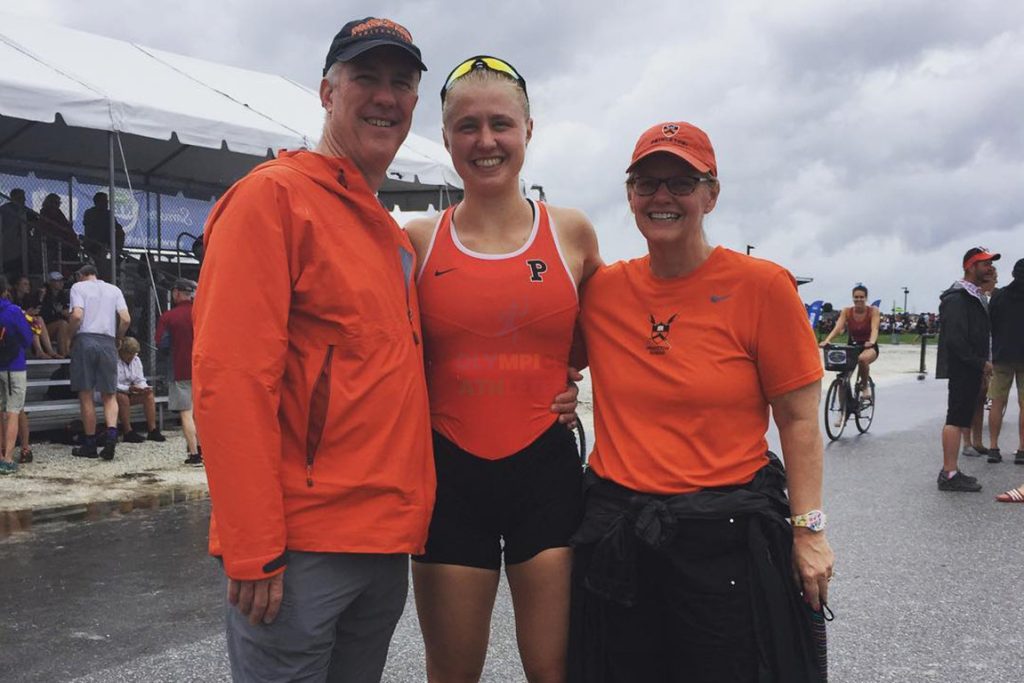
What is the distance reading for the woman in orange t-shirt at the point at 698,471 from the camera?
2.11 m

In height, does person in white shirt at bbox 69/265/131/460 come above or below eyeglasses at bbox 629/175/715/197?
below

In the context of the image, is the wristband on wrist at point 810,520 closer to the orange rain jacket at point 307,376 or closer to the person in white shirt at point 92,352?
the orange rain jacket at point 307,376

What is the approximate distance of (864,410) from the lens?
11.9m

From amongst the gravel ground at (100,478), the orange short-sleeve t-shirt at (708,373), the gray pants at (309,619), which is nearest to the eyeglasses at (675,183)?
the orange short-sleeve t-shirt at (708,373)

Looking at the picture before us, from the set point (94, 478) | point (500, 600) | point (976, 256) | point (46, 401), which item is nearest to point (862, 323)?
point (976, 256)

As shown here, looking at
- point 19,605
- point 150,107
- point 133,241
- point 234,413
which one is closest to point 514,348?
point 234,413

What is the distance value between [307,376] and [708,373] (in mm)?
986

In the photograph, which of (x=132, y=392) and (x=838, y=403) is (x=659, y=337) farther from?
(x=838, y=403)

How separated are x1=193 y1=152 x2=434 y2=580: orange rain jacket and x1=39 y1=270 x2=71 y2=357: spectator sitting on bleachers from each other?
10.5 m

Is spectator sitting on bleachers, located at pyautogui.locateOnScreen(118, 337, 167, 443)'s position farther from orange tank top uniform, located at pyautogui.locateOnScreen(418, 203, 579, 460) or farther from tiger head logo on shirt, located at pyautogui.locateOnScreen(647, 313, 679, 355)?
tiger head logo on shirt, located at pyautogui.locateOnScreen(647, 313, 679, 355)

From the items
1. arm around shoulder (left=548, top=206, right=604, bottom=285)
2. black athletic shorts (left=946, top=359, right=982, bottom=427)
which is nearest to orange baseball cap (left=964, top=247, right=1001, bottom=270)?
black athletic shorts (left=946, top=359, right=982, bottom=427)

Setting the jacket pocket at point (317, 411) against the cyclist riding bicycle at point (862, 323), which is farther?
the cyclist riding bicycle at point (862, 323)

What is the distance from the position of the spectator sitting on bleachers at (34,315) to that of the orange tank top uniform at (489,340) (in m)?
9.08

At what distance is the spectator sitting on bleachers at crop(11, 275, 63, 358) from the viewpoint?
1035 cm
